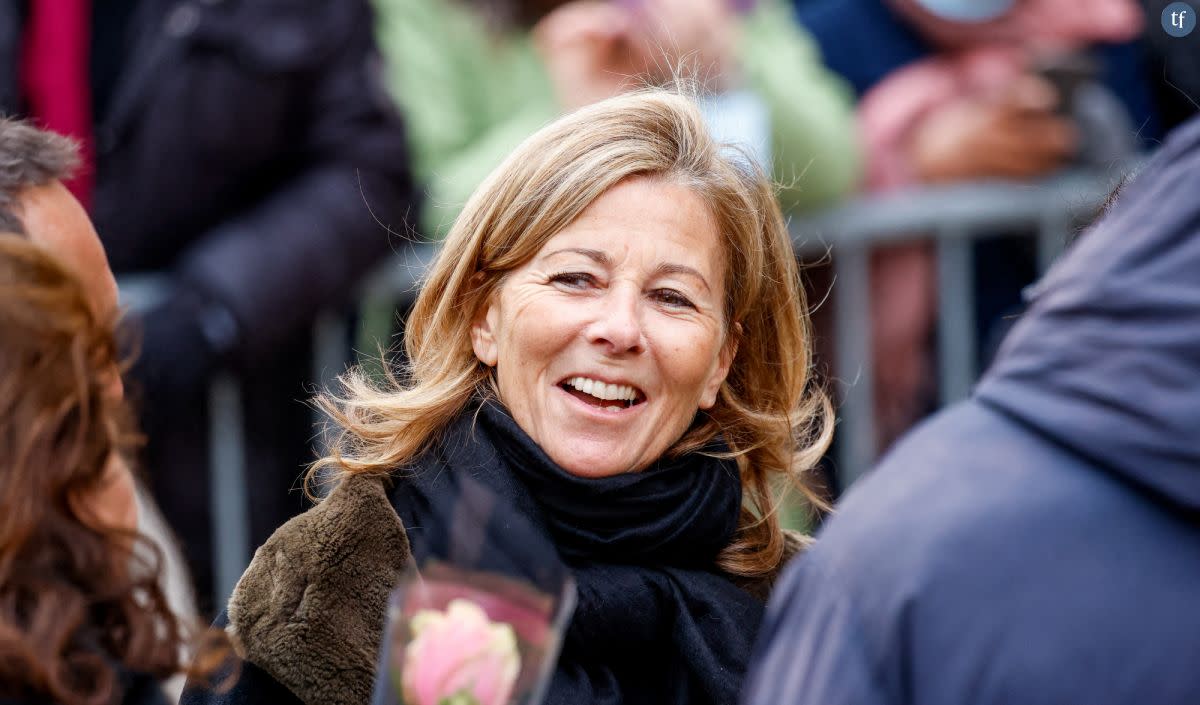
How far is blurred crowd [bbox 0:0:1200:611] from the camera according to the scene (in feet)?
13.0

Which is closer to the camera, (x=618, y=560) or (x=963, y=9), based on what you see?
(x=618, y=560)

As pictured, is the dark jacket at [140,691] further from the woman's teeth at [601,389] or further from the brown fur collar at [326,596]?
the woman's teeth at [601,389]

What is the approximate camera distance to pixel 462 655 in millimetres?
1670

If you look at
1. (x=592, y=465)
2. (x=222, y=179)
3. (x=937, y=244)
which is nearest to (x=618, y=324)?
(x=592, y=465)

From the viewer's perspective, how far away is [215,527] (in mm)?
4156

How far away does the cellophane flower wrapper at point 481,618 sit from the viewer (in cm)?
166

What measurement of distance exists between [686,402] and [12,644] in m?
1.20

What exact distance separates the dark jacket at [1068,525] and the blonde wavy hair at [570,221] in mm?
1056

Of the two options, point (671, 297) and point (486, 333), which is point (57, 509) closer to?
point (486, 333)

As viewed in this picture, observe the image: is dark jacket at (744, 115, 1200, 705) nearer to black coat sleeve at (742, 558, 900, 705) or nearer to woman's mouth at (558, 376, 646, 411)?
black coat sleeve at (742, 558, 900, 705)

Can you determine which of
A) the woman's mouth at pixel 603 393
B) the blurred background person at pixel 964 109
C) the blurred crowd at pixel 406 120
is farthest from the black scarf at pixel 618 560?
the blurred background person at pixel 964 109

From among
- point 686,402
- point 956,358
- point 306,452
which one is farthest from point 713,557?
point 956,358

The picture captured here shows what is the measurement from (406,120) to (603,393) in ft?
6.49

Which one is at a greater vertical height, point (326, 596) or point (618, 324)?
point (618, 324)
